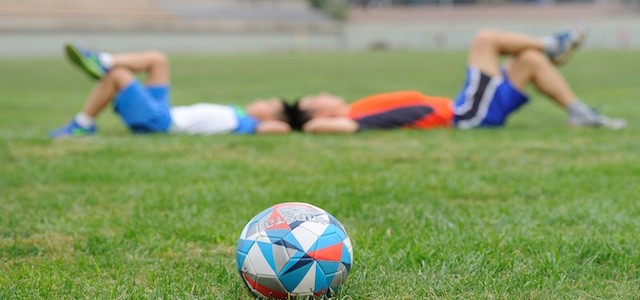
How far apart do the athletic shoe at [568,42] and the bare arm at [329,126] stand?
221 cm

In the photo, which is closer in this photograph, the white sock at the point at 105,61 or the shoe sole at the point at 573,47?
the white sock at the point at 105,61

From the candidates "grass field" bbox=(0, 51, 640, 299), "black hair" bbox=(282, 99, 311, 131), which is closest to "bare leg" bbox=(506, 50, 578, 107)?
"grass field" bbox=(0, 51, 640, 299)

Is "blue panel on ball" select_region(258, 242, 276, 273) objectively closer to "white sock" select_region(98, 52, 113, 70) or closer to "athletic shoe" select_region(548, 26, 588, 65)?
"white sock" select_region(98, 52, 113, 70)

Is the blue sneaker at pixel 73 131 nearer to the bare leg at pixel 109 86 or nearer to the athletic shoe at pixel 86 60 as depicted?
the bare leg at pixel 109 86

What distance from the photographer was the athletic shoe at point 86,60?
6.81 meters

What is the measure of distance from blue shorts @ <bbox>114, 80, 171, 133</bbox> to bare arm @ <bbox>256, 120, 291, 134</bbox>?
937mm

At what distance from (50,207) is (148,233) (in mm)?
929

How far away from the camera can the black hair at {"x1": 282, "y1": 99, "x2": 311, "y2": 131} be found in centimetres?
763

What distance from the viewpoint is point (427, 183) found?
482 centimetres

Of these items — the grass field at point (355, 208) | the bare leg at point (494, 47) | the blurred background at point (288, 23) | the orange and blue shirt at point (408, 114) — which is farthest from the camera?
the blurred background at point (288, 23)

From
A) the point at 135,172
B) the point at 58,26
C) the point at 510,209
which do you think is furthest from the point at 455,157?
the point at 58,26

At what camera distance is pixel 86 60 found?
6.96 meters

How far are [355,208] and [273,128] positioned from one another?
346 centimetres

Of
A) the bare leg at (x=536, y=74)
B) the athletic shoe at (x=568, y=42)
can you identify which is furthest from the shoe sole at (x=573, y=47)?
the bare leg at (x=536, y=74)
